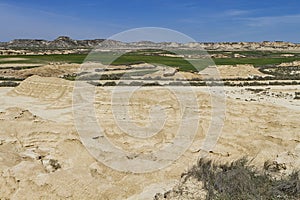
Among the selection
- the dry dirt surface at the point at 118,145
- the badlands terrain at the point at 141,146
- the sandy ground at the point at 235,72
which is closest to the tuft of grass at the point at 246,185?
Result: the badlands terrain at the point at 141,146

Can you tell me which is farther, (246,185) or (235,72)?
(235,72)

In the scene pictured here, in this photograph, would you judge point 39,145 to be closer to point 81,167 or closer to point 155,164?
point 81,167

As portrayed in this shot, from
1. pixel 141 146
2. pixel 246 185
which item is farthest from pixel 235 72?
pixel 246 185

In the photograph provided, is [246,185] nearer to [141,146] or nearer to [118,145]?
[141,146]

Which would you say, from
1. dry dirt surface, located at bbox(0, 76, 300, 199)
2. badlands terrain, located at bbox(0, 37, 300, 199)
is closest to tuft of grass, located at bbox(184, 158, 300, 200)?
badlands terrain, located at bbox(0, 37, 300, 199)

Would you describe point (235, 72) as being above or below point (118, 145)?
above

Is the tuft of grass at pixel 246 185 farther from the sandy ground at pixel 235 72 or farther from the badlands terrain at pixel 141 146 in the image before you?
the sandy ground at pixel 235 72

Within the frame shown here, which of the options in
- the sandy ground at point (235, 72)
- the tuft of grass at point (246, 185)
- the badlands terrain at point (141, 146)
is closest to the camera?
the tuft of grass at point (246, 185)

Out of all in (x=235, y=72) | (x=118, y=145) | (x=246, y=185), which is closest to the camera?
(x=246, y=185)
